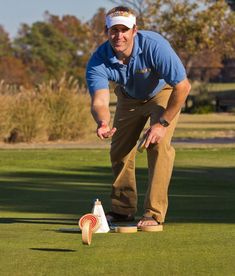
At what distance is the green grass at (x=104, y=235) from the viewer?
727cm

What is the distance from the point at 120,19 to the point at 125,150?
1486 millimetres

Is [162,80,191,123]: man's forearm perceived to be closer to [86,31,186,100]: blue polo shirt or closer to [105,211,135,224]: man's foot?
[86,31,186,100]: blue polo shirt

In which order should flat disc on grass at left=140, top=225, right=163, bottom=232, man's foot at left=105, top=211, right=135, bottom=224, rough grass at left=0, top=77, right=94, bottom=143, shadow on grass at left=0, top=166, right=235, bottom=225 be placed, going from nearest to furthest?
1. flat disc on grass at left=140, top=225, right=163, bottom=232
2. man's foot at left=105, top=211, right=135, bottom=224
3. shadow on grass at left=0, top=166, right=235, bottom=225
4. rough grass at left=0, top=77, right=94, bottom=143

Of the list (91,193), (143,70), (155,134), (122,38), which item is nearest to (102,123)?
(155,134)

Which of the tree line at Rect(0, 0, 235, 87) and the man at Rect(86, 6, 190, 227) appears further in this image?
the tree line at Rect(0, 0, 235, 87)

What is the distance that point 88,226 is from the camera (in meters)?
8.12

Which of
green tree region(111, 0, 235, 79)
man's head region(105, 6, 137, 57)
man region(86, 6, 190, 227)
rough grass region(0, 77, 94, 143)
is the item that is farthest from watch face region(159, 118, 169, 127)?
green tree region(111, 0, 235, 79)

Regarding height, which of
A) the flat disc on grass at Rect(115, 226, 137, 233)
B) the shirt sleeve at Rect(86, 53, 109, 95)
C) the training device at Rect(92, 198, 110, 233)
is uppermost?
the shirt sleeve at Rect(86, 53, 109, 95)

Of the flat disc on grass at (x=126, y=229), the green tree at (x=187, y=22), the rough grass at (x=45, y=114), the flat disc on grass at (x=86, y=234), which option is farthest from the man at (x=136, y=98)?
the green tree at (x=187, y=22)

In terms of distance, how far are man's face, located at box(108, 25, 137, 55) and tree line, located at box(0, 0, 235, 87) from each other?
29230 millimetres

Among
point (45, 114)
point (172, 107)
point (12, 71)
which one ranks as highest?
point (172, 107)

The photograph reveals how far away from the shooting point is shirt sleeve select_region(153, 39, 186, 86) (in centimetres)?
932

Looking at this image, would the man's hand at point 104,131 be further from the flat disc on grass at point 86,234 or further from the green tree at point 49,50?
the green tree at point 49,50

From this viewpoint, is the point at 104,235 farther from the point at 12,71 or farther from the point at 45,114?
the point at 12,71
